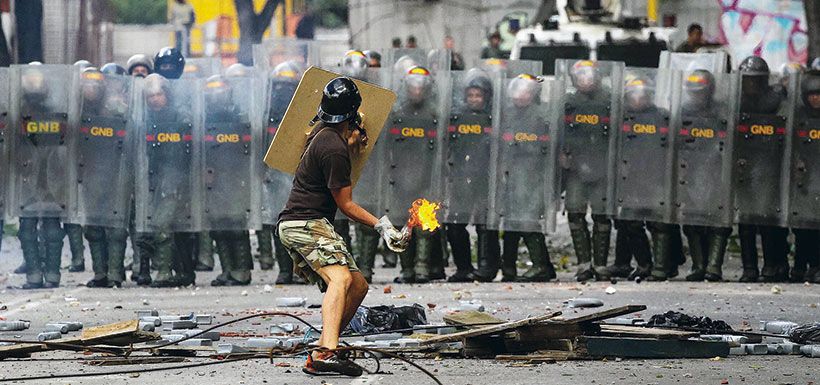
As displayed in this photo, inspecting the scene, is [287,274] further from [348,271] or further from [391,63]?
[348,271]

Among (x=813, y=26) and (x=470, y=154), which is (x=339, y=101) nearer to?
(x=470, y=154)

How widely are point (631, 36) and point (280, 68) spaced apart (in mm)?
6533

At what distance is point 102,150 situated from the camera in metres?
17.2

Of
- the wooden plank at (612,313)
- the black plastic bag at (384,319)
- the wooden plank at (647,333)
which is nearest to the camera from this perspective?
the wooden plank at (612,313)

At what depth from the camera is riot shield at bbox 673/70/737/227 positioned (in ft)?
56.5

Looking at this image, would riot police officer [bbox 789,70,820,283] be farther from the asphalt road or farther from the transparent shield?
the transparent shield

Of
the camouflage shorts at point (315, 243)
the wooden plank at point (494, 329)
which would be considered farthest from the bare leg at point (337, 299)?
the wooden plank at point (494, 329)

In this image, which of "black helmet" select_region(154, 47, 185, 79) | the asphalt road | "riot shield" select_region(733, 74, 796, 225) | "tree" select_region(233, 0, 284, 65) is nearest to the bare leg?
the asphalt road

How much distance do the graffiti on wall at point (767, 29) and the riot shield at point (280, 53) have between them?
16.8 metres

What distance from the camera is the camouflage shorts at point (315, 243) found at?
10.8 metres

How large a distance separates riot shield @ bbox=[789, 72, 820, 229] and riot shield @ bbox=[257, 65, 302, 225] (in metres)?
4.58

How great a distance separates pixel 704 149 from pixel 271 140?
4.00 m

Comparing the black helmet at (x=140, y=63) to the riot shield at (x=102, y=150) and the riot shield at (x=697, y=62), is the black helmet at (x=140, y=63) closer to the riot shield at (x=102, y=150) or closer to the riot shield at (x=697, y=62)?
the riot shield at (x=102, y=150)

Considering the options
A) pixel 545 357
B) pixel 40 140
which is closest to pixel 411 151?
pixel 40 140
